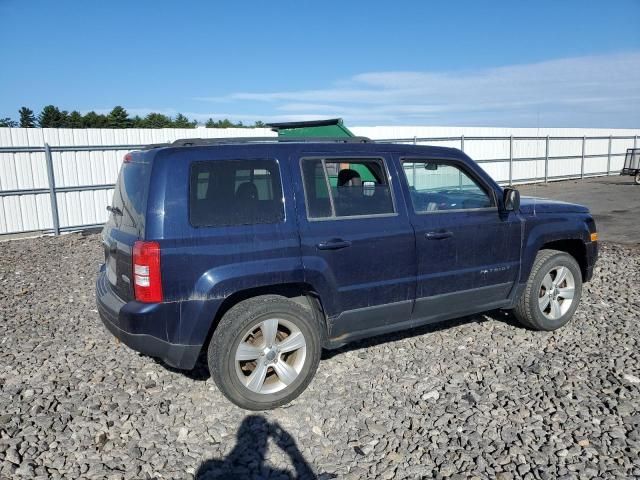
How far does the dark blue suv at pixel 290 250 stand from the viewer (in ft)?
11.0

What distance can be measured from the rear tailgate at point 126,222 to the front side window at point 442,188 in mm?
2012

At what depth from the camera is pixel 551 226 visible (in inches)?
191

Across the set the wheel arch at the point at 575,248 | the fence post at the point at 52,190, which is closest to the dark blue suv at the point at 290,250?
the wheel arch at the point at 575,248

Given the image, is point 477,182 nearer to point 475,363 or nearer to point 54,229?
point 475,363

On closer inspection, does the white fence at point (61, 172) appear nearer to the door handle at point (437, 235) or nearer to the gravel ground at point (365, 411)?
the gravel ground at point (365, 411)

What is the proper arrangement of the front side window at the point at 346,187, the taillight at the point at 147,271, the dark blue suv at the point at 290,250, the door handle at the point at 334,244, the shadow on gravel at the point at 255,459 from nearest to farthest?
the shadow on gravel at the point at 255,459, the taillight at the point at 147,271, the dark blue suv at the point at 290,250, the door handle at the point at 334,244, the front side window at the point at 346,187

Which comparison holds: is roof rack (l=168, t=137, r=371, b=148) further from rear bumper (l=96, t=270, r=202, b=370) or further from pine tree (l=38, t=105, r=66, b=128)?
pine tree (l=38, t=105, r=66, b=128)

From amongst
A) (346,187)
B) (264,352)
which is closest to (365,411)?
(264,352)

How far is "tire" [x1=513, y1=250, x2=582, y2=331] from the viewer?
4.84 m

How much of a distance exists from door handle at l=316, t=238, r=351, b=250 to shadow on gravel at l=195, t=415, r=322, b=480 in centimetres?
123

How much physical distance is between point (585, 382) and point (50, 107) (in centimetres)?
5236

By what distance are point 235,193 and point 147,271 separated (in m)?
0.77

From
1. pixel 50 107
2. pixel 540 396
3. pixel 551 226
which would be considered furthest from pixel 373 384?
pixel 50 107

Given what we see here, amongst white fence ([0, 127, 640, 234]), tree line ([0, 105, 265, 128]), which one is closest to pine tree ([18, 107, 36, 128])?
tree line ([0, 105, 265, 128])
